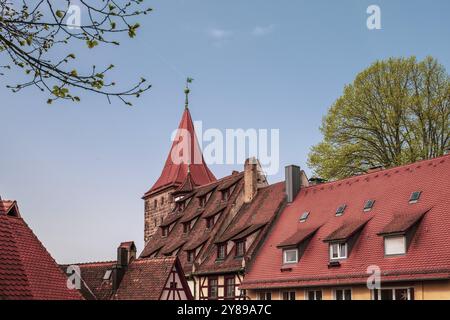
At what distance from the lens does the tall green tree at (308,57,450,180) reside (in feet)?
139

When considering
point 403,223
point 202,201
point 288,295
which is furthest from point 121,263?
point 403,223

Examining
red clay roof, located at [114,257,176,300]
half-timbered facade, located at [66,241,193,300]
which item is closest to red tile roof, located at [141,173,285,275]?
half-timbered facade, located at [66,241,193,300]

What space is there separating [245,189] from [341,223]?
12063mm

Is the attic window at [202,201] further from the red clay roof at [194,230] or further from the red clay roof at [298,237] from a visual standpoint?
the red clay roof at [298,237]

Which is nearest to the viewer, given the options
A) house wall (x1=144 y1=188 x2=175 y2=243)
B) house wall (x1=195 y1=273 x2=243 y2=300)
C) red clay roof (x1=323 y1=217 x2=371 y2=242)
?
red clay roof (x1=323 y1=217 x2=371 y2=242)

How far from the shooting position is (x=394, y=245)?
2822 centimetres

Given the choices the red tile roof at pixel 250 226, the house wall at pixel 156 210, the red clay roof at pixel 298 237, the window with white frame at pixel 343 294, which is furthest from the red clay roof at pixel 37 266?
the house wall at pixel 156 210

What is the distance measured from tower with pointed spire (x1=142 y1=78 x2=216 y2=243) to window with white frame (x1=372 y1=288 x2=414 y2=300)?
35.3 m

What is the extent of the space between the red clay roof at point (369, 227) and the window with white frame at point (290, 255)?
1.42ft

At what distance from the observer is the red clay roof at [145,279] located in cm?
3212

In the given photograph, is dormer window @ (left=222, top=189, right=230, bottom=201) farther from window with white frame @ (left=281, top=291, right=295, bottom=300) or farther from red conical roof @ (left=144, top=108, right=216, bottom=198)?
red conical roof @ (left=144, top=108, right=216, bottom=198)

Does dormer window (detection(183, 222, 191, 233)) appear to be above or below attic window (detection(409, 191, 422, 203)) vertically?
above

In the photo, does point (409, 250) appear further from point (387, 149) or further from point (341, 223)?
point (387, 149)
